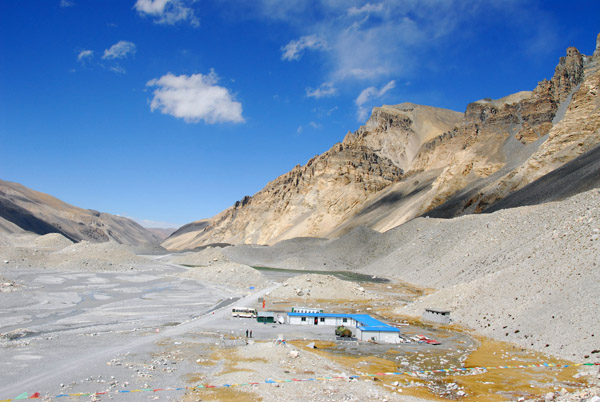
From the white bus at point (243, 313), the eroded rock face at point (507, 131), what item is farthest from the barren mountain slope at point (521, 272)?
the eroded rock face at point (507, 131)

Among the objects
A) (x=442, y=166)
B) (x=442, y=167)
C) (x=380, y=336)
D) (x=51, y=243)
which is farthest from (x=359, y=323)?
(x=442, y=166)

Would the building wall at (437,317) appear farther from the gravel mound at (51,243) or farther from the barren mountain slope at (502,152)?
the gravel mound at (51,243)

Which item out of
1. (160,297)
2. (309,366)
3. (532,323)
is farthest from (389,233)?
(309,366)

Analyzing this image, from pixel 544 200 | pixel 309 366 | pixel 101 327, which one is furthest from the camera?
pixel 544 200

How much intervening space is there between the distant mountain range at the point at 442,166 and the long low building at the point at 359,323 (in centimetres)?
3613

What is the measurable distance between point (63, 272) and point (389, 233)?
165 ft

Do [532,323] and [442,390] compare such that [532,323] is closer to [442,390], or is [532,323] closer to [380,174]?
[442,390]

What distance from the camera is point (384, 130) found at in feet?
543

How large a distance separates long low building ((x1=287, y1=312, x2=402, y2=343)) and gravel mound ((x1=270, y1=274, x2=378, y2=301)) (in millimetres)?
13117

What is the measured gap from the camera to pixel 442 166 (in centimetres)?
12138

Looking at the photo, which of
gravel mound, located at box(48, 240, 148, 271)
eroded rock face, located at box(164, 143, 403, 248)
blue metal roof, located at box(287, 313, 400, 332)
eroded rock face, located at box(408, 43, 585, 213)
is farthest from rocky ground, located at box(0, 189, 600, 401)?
eroded rock face, located at box(164, 143, 403, 248)

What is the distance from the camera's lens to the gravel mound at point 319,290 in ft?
139

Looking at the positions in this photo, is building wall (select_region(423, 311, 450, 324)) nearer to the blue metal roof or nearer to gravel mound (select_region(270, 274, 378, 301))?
the blue metal roof

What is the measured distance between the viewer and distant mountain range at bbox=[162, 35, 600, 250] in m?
70.4
